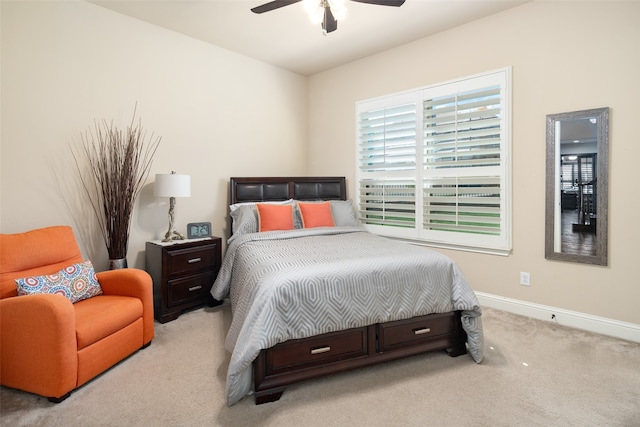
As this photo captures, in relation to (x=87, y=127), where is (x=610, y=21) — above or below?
above

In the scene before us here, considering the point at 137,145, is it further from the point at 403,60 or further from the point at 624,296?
the point at 624,296

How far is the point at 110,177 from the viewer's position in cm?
308

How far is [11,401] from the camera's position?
1.90 metres

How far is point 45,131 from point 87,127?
1.04 ft

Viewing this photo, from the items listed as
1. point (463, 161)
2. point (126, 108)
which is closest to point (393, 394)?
point (463, 161)

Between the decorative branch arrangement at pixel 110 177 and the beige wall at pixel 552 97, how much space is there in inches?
122

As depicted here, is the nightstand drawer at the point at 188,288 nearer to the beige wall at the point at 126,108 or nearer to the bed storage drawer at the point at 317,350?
the beige wall at the point at 126,108

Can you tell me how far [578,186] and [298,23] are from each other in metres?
3.03

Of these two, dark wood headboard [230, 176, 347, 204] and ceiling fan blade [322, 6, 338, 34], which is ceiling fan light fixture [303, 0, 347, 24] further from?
dark wood headboard [230, 176, 347, 204]

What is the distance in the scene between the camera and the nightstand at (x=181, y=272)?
10.1 ft

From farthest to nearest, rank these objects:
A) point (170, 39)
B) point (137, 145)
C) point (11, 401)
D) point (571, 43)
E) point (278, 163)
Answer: point (278, 163), point (170, 39), point (137, 145), point (571, 43), point (11, 401)

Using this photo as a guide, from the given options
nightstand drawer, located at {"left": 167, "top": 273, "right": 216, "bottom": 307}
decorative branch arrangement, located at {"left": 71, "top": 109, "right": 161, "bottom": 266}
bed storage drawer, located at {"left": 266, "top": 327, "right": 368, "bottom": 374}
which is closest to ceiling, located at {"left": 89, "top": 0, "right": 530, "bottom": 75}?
decorative branch arrangement, located at {"left": 71, "top": 109, "right": 161, "bottom": 266}

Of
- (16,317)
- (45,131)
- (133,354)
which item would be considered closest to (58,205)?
(45,131)

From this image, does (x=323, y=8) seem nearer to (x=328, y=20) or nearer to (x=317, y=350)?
(x=328, y=20)
